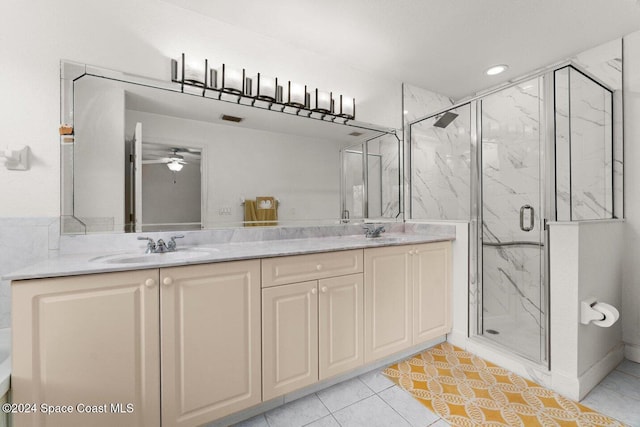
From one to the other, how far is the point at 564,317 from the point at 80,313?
2.47 metres

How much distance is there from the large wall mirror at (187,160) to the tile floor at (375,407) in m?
1.15

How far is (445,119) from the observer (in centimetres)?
249

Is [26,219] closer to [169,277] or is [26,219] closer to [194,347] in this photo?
[169,277]

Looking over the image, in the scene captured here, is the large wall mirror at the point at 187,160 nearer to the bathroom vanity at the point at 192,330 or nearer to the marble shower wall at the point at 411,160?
the bathroom vanity at the point at 192,330

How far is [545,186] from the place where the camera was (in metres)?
1.78

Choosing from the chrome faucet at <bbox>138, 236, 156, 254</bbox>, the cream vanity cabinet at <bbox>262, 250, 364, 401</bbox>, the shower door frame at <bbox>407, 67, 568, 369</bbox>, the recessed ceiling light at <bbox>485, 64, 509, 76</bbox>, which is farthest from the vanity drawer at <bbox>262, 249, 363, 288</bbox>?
the recessed ceiling light at <bbox>485, 64, 509, 76</bbox>

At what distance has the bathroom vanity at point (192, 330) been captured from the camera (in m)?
0.98

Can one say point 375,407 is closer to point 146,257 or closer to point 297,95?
point 146,257

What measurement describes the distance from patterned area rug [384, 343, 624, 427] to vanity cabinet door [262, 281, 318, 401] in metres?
0.70

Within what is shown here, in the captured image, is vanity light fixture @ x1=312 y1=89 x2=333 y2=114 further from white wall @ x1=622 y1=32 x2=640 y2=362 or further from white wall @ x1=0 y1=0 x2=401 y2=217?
white wall @ x1=622 y1=32 x2=640 y2=362

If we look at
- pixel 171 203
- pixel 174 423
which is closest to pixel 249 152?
pixel 171 203

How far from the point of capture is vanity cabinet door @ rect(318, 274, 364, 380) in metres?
1.57

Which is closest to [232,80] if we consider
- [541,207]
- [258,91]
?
[258,91]

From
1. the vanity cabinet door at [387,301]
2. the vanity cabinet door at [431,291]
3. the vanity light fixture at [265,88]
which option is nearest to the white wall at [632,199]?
the vanity cabinet door at [431,291]
